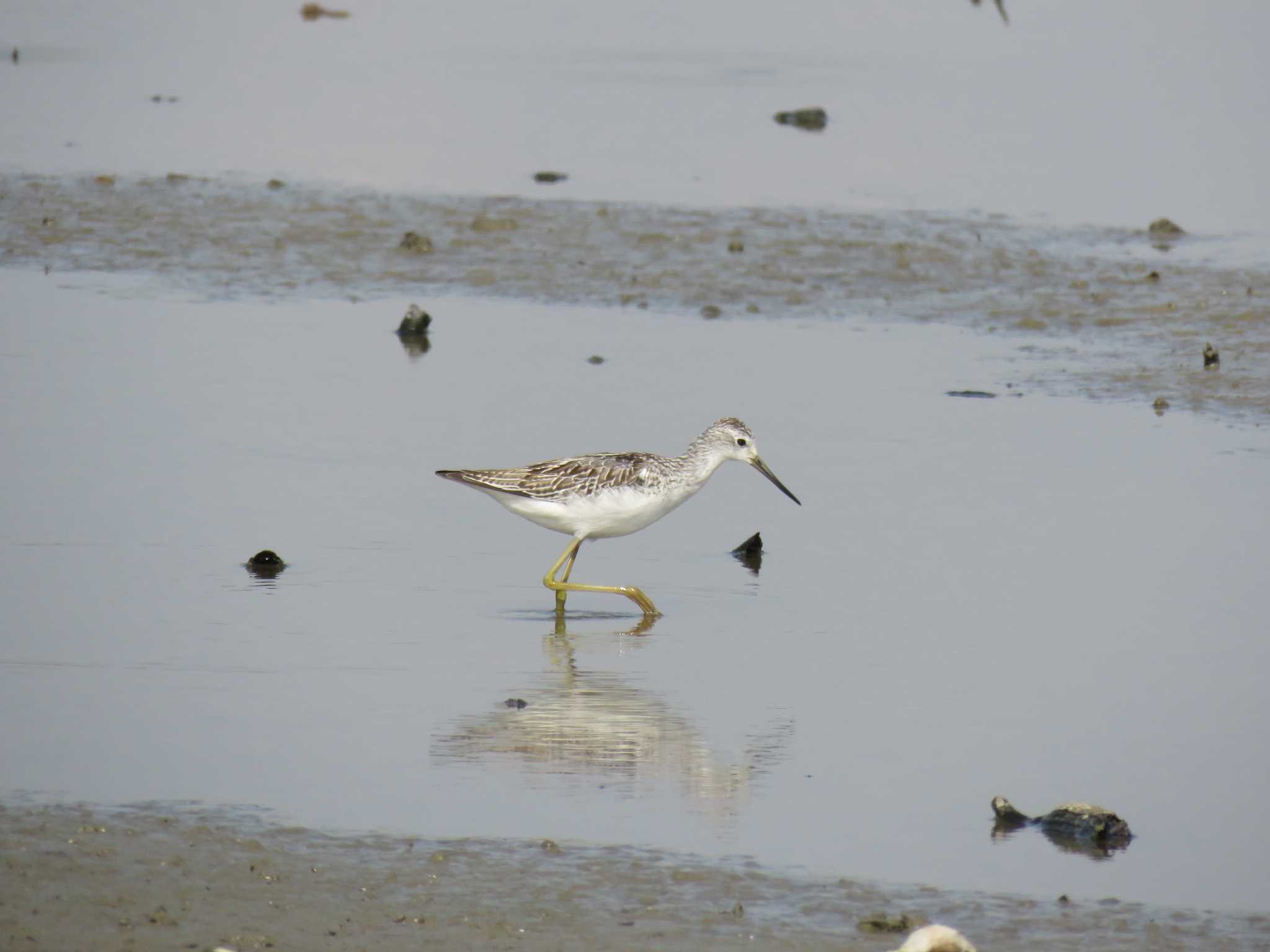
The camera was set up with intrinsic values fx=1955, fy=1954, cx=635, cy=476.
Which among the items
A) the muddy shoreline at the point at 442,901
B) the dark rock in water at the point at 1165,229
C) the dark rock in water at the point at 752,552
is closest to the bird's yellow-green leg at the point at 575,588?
the dark rock in water at the point at 752,552

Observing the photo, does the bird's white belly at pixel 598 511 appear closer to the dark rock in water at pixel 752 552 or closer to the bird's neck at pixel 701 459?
the bird's neck at pixel 701 459

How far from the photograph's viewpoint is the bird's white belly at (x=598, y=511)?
31.3 ft

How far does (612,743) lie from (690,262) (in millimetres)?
9241

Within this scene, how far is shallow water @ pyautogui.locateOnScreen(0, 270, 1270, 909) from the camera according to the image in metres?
6.75

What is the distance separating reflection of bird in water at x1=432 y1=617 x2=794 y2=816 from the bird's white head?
2.36 m

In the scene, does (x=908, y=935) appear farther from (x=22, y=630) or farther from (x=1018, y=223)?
(x=1018, y=223)

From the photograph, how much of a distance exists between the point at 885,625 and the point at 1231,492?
120 inches

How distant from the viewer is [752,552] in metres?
9.80

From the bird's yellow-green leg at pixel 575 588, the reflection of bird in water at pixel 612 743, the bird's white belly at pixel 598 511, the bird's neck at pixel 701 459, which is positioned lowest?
the reflection of bird in water at pixel 612 743

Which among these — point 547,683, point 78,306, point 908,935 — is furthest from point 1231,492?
point 78,306

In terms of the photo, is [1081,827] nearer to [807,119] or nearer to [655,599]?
[655,599]

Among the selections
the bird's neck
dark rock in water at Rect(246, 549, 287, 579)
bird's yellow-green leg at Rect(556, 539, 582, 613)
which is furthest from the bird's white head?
dark rock in water at Rect(246, 549, 287, 579)

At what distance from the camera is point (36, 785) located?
261 inches

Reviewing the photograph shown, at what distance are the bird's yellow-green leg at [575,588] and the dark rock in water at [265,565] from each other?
1.27m
